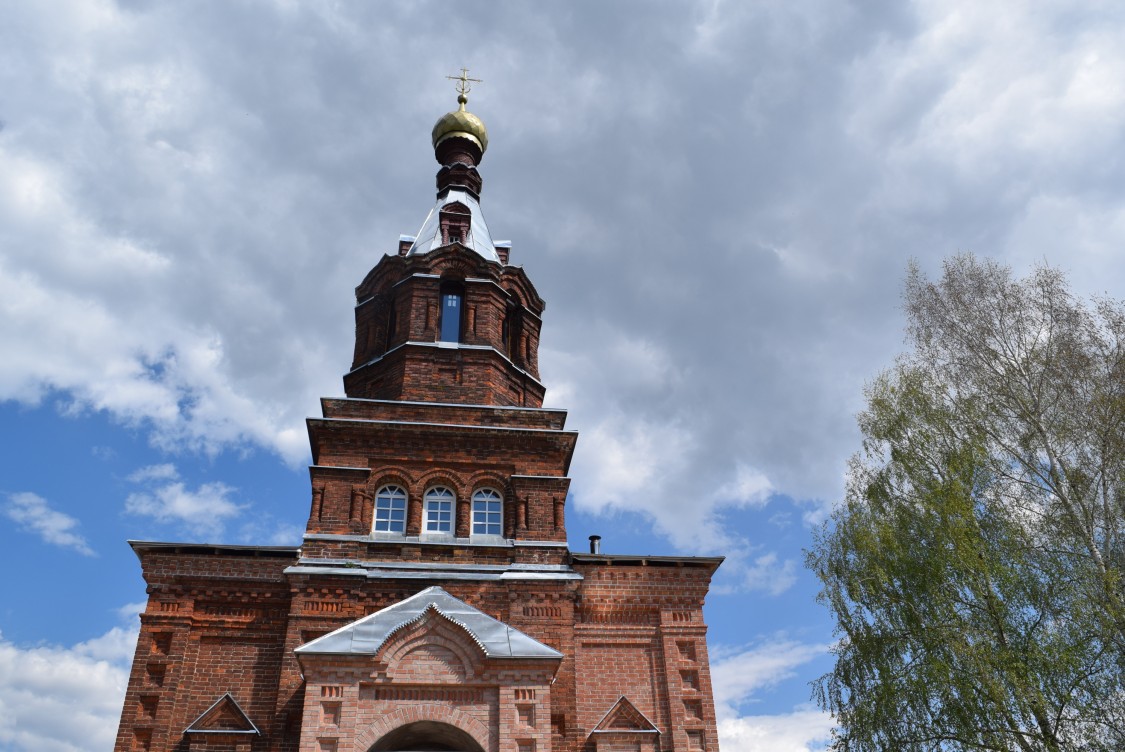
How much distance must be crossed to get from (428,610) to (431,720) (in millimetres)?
1477

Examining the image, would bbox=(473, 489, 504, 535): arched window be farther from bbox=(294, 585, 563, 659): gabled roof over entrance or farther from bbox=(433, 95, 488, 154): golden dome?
bbox=(433, 95, 488, 154): golden dome

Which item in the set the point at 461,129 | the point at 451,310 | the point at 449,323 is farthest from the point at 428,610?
the point at 461,129

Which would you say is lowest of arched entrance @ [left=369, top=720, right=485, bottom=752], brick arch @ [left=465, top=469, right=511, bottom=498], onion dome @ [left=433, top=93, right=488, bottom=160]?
arched entrance @ [left=369, top=720, right=485, bottom=752]

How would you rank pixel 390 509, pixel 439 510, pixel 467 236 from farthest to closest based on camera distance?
pixel 467 236
pixel 439 510
pixel 390 509

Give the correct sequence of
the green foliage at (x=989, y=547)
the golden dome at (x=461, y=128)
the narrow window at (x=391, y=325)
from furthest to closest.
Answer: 1. the golden dome at (x=461, y=128)
2. the narrow window at (x=391, y=325)
3. the green foliage at (x=989, y=547)

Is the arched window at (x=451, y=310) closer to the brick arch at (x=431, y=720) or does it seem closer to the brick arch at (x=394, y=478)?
the brick arch at (x=394, y=478)

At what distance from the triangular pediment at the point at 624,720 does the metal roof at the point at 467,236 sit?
31.1 feet

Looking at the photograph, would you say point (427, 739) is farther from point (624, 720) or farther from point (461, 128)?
point (461, 128)

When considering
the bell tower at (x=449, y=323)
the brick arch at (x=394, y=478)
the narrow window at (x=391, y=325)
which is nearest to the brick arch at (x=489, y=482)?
the brick arch at (x=394, y=478)

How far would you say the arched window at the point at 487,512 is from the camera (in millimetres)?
14547

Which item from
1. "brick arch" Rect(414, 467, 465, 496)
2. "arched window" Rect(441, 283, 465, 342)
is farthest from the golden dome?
"brick arch" Rect(414, 467, 465, 496)

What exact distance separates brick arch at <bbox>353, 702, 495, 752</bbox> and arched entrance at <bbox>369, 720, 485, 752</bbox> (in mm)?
78

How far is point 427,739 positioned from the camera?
12211 millimetres

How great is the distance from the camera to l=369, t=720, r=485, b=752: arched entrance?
1145cm
